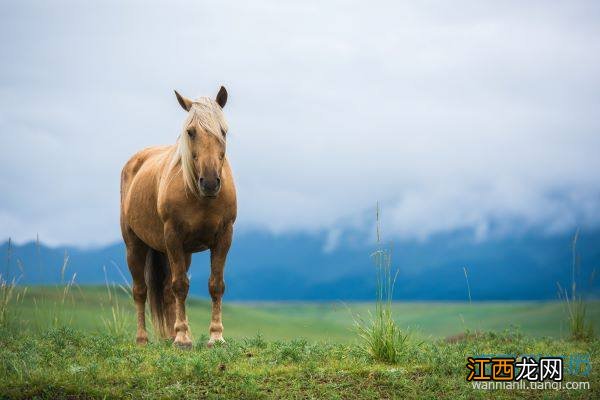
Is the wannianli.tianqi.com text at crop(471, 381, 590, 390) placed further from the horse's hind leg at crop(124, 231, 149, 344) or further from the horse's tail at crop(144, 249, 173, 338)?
the horse's hind leg at crop(124, 231, 149, 344)

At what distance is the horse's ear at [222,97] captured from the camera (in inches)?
398

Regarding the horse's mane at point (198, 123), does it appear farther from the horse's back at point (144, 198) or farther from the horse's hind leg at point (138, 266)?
the horse's hind leg at point (138, 266)

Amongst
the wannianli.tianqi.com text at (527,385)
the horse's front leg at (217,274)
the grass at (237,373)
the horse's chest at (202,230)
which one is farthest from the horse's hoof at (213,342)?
the wannianli.tianqi.com text at (527,385)

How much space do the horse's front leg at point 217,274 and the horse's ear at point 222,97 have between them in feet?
5.73

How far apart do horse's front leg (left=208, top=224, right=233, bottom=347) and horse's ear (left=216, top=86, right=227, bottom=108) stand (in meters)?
1.75

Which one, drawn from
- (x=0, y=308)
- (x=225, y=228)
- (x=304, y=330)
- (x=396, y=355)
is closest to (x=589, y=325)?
(x=396, y=355)

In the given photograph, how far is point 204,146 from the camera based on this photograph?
30.4 feet

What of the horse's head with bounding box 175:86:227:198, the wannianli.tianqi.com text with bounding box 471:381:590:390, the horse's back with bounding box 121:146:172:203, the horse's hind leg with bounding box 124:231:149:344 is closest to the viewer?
the wannianli.tianqi.com text with bounding box 471:381:590:390

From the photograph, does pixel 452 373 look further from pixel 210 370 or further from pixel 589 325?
pixel 589 325

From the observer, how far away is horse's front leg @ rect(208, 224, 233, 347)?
1006 centimetres

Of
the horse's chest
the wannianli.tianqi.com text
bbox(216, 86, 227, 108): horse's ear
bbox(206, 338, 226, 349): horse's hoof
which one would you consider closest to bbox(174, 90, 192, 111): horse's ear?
bbox(216, 86, 227, 108): horse's ear

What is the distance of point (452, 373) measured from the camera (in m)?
8.38

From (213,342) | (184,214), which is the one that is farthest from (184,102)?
(213,342)

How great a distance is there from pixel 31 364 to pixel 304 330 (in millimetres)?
18895
